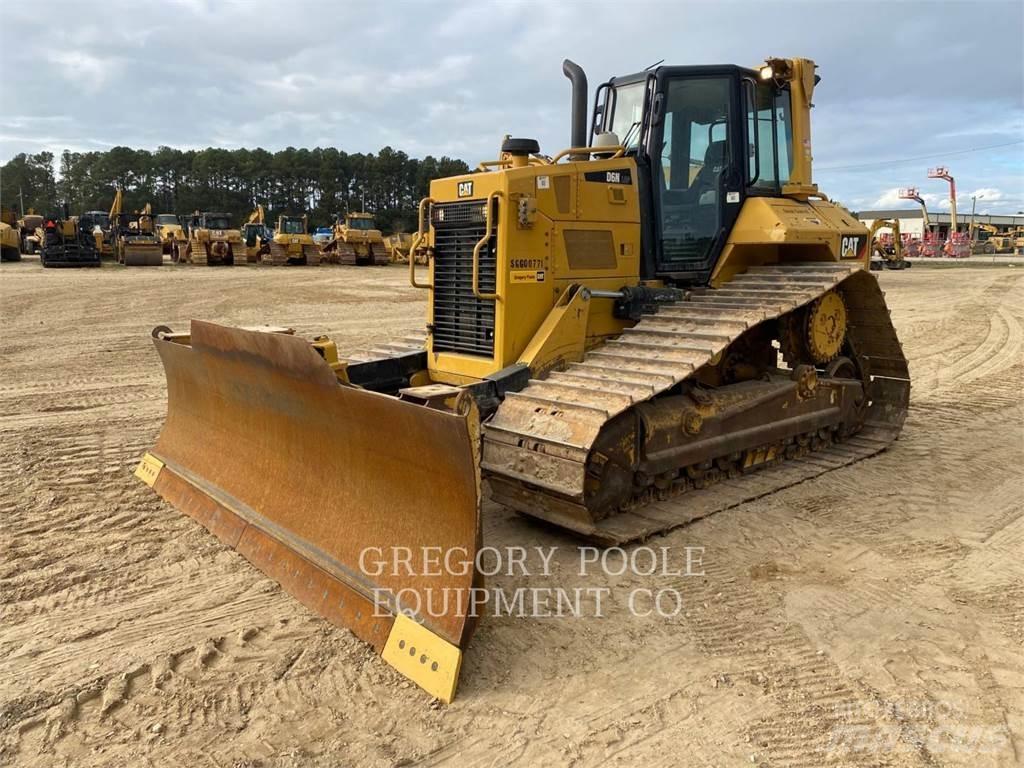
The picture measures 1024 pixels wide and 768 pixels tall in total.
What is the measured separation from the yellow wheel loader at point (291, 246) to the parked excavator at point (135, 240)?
398 cm

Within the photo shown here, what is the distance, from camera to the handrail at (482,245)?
16.7 ft

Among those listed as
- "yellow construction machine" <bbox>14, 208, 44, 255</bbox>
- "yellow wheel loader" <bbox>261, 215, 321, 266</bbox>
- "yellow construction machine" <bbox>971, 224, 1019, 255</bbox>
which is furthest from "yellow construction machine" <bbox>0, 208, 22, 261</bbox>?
"yellow construction machine" <bbox>971, 224, 1019, 255</bbox>

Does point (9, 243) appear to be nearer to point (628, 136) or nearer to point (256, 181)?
point (628, 136)

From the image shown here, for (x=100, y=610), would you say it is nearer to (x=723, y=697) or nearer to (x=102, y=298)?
(x=723, y=697)

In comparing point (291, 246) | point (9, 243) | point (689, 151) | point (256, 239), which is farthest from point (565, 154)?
point (9, 243)

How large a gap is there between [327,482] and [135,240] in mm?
28497

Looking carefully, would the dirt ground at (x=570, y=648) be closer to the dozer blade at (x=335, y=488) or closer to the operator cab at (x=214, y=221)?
the dozer blade at (x=335, y=488)

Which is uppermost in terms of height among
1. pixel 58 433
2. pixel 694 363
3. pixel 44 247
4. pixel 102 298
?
pixel 44 247

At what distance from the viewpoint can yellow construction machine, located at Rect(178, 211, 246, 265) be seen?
95.6 feet

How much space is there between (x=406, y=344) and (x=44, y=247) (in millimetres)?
25079

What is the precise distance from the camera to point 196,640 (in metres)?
3.46

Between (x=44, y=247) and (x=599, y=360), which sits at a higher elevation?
(x=44, y=247)

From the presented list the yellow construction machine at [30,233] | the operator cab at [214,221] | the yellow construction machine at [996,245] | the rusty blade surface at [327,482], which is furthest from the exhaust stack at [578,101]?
the yellow construction machine at [996,245]

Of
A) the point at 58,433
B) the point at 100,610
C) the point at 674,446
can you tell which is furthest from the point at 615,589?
the point at 58,433
